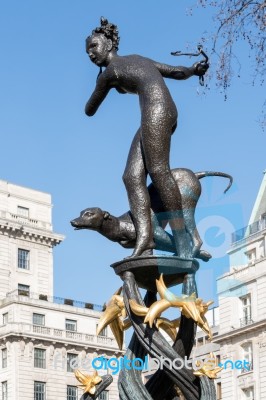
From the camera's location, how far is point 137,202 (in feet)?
35.4

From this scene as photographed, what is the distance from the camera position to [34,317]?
7475cm

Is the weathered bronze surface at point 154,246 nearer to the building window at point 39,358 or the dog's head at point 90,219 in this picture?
the dog's head at point 90,219

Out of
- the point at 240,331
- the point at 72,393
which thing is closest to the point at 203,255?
the point at 240,331

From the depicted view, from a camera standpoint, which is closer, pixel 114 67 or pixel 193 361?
pixel 193 361

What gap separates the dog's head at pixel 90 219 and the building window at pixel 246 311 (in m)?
49.0

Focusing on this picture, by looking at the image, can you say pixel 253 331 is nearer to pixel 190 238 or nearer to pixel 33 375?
pixel 33 375

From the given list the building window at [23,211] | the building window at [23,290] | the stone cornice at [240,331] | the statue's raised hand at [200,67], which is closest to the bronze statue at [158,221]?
the statue's raised hand at [200,67]

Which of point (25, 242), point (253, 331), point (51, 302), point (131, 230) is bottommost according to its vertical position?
point (131, 230)

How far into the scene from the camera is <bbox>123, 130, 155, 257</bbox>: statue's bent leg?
1067 cm

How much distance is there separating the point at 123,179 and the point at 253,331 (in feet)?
161

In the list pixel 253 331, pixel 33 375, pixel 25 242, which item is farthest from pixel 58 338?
pixel 253 331

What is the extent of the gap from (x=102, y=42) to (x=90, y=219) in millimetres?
2260

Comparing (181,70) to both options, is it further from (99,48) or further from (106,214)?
(106,214)

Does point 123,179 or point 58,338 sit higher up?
point 58,338
